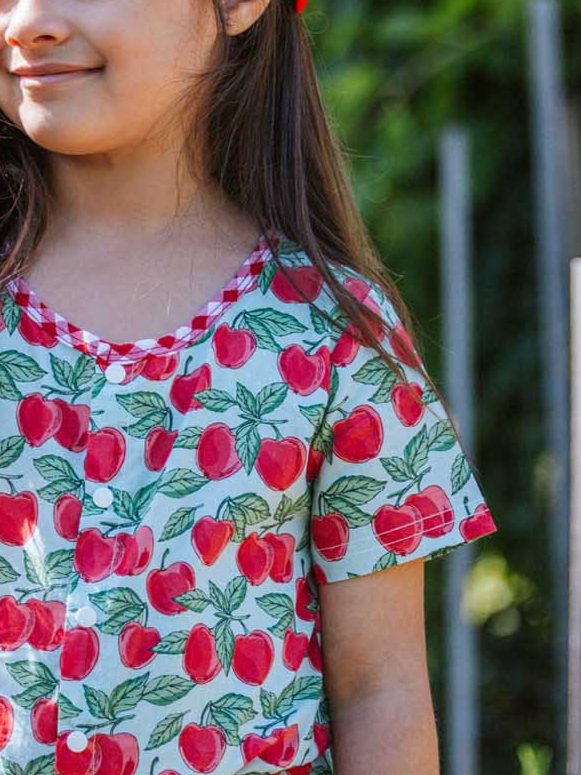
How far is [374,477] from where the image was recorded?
1.40m

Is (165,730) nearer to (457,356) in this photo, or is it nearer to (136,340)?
(136,340)

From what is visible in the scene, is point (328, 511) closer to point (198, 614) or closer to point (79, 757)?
point (198, 614)

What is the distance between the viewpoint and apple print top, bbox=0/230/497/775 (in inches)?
51.2

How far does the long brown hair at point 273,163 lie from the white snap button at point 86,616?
1.05 feet

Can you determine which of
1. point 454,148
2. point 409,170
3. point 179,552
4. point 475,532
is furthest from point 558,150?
point 179,552

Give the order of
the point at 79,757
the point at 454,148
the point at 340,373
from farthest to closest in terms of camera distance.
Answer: the point at 454,148, the point at 340,373, the point at 79,757

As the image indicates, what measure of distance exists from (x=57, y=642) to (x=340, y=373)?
353mm

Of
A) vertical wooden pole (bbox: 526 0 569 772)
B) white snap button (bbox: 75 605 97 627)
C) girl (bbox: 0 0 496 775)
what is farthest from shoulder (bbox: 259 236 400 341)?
vertical wooden pole (bbox: 526 0 569 772)

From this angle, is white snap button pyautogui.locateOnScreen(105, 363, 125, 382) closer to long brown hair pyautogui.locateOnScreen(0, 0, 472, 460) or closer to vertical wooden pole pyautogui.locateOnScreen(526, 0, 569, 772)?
long brown hair pyautogui.locateOnScreen(0, 0, 472, 460)

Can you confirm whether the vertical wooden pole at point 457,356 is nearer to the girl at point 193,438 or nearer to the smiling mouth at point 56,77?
the girl at point 193,438

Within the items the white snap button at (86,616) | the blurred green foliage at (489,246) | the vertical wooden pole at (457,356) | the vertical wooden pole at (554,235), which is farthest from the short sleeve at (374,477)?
the blurred green foliage at (489,246)

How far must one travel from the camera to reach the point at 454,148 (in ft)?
8.97

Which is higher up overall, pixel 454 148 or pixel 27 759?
pixel 454 148

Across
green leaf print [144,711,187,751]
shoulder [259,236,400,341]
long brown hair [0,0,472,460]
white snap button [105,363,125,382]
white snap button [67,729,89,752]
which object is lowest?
green leaf print [144,711,187,751]
